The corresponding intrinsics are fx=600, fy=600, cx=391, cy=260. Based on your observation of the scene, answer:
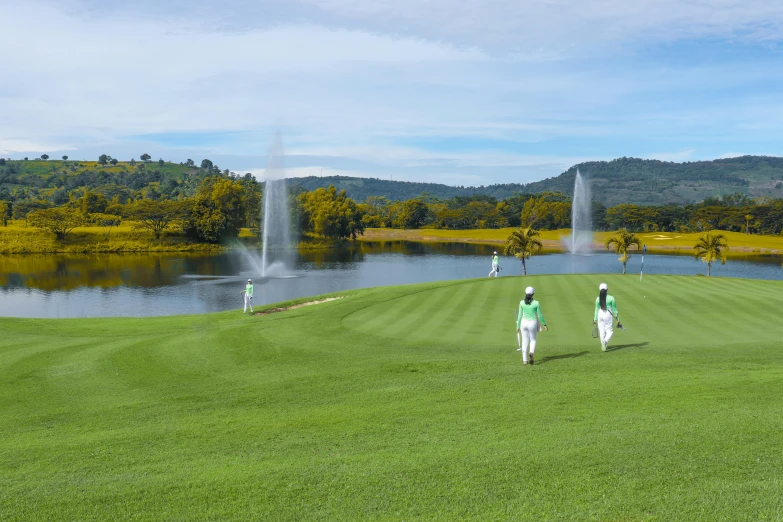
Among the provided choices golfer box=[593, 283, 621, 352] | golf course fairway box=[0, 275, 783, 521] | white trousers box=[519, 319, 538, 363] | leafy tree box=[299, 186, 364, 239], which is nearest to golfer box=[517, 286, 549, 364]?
white trousers box=[519, 319, 538, 363]

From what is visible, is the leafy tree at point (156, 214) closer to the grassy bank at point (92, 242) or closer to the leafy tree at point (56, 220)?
the grassy bank at point (92, 242)

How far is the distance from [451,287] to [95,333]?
61.5 feet

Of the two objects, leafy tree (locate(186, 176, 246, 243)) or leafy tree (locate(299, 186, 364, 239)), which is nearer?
leafy tree (locate(186, 176, 246, 243))

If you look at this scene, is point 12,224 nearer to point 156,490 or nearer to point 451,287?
point 451,287

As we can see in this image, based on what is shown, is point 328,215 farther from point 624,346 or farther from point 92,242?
point 624,346

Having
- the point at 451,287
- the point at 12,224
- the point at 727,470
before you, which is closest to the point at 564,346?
the point at 727,470

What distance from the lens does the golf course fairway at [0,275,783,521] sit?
800 centimetres

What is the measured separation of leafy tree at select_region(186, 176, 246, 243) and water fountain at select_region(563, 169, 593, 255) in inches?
2695

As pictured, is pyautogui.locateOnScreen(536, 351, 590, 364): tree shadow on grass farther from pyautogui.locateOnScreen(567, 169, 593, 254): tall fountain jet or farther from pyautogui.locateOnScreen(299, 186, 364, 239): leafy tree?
pyautogui.locateOnScreen(299, 186, 364, 239): leafy tree

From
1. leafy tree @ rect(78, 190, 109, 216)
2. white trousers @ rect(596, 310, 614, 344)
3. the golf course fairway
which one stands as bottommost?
the golf course fairway

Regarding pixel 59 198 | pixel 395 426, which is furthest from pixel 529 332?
pixel 59 198

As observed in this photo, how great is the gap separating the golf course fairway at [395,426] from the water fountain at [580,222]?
10242 cm

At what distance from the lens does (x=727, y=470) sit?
27.6 ft

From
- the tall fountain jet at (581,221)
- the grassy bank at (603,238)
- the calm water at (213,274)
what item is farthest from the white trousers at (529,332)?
the grassy bank at (603,238)
